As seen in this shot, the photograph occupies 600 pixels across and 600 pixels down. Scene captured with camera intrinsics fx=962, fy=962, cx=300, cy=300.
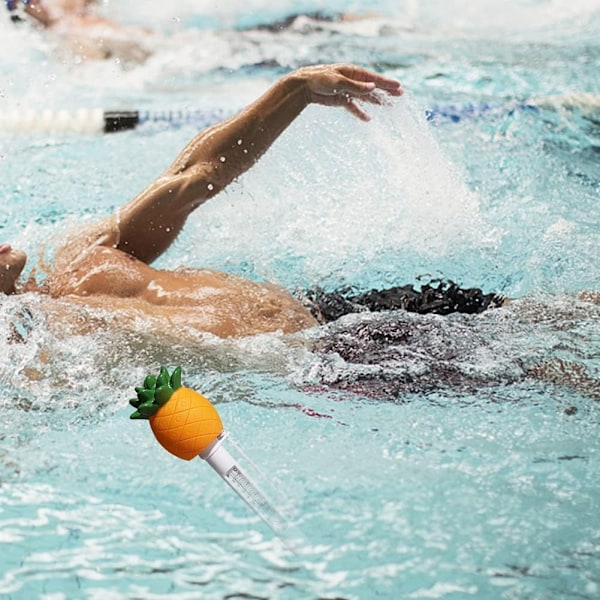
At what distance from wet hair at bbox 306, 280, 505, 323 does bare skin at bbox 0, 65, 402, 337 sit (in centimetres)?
8

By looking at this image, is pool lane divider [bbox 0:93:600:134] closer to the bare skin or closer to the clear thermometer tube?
the bare skin

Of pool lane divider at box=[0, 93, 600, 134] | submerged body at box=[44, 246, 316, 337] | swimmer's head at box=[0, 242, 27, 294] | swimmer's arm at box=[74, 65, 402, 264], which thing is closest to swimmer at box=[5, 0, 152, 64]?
pool lane divider at box=[0, 93, 600, 134]

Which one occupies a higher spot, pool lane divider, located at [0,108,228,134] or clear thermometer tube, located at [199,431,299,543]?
pool lane divider, located at [0,108,228,134]

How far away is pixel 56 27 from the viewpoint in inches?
262

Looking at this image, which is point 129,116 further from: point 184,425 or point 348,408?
point 184,425

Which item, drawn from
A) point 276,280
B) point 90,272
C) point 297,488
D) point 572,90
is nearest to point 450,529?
point 297,488

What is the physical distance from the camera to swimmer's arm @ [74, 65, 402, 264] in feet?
7.97

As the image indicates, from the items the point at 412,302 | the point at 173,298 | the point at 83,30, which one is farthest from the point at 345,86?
the point at 83,30

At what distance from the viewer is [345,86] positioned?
241 centimetres

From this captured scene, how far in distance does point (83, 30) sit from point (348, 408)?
5.60m

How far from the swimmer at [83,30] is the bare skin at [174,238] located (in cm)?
401

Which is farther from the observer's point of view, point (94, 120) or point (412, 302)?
point (94, 120)

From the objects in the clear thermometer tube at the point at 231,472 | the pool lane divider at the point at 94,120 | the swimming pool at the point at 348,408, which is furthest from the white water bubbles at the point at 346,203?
the pool lane divider at the point at 94,120

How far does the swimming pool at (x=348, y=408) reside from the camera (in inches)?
58.4
